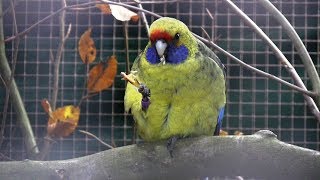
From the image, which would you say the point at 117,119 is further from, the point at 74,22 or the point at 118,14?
the point at 118,14

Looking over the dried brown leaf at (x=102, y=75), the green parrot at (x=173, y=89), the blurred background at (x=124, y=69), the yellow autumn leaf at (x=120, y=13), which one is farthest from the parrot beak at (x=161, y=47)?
the blurred background at (x=124, y=69)

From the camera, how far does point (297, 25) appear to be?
255cm

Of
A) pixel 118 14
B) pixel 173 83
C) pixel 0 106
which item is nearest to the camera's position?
pixel 173 83

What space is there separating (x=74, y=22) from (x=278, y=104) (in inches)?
33.8

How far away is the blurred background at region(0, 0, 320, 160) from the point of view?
2479 millimetres

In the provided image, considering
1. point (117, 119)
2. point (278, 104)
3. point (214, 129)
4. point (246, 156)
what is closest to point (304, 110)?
point (278, 104)

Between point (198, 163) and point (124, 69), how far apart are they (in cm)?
138

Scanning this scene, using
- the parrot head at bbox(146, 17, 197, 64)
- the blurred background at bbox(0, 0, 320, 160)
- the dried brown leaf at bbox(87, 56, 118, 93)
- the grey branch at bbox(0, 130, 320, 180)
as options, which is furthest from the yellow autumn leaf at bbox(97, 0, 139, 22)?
the blurred background at bbox(0, 0, 320, 160)

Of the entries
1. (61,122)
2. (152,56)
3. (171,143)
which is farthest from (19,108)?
(171,143)

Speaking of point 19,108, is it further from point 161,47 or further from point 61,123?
point 161,47

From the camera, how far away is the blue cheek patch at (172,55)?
1468mm

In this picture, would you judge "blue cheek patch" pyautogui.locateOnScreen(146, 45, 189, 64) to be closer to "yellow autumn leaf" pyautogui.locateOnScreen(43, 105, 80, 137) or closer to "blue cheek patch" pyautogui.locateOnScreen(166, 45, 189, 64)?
"blue cheek patch" pyautogui.locateOnScreen(166, 45, 189, 64)

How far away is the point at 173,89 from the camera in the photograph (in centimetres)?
144

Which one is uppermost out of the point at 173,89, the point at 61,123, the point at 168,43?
the point at 168,43
